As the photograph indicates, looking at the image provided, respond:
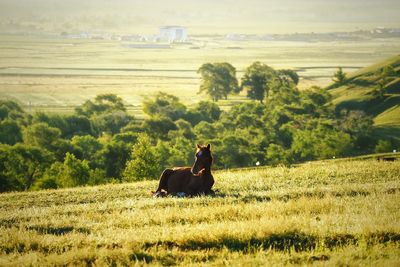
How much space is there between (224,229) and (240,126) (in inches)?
Answer: 5333

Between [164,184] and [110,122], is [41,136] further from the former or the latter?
[164,184]

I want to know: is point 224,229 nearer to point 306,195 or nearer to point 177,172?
point 306,195

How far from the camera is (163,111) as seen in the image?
180500mm

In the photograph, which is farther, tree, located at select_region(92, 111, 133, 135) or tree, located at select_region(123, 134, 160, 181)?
tree, located at select_region(92, 111, 133, 135)

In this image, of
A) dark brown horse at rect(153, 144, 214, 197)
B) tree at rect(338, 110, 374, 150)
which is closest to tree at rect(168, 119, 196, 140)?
tree at rect(338, 110, 374, 150)

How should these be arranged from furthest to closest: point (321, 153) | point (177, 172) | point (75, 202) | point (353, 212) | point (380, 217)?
1. point (321, 153)
2. point (75, 202)
3. point (177, 172)
4. point (353, 212)
5. point (380, 217)

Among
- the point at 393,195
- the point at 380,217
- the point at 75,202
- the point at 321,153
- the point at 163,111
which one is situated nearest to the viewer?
the point at 380,217

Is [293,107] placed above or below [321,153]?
above

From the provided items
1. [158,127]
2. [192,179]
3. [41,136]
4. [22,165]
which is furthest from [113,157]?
[192,179]

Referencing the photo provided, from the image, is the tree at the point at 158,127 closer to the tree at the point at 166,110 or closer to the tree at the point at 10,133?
the tree at the point at 166,110

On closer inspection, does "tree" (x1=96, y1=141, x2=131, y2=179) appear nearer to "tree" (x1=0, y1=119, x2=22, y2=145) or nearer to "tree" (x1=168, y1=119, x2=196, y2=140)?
"tree" (x1=168, y1=119, x2=196, y2=140)

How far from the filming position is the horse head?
21.8 meters

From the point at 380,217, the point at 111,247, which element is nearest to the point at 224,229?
the point at 111,247

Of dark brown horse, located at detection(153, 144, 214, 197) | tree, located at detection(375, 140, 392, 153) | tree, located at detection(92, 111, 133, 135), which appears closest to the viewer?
dark brown horse, located at detection(153, 144, 214, 197)
